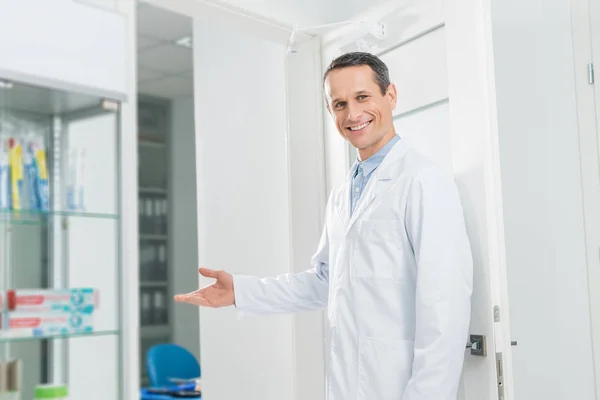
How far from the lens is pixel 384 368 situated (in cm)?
157

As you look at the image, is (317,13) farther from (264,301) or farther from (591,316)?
(591,316)

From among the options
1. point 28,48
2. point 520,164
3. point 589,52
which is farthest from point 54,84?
point 589,52

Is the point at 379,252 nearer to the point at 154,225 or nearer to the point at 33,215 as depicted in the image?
the point at 33,215

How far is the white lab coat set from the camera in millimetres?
1525

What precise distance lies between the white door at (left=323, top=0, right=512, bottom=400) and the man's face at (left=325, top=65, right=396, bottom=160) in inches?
7.4

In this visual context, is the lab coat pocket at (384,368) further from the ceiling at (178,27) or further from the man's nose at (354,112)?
the ceiling at (178,27)

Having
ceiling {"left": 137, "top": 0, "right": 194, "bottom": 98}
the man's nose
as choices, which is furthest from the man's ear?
ceiling {"left": 137, "top": 0, "right": 194, "bottom": 98}

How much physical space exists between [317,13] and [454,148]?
0.79 meters

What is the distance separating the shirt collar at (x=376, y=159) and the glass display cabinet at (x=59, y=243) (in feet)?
2.16

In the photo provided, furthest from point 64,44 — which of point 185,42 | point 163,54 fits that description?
point 163,54

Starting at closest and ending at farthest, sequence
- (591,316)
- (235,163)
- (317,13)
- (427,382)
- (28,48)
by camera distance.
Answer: (427,382), (28,48), (591,316), (317,13), (235,163)

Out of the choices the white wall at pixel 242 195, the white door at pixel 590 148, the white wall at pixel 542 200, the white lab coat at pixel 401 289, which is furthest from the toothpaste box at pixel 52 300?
the white door at pixel 590 148

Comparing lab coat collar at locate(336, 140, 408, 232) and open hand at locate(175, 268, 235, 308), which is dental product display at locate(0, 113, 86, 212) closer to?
open hand at locate(175, 268, 235, 308)

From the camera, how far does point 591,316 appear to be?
2.12 meters
